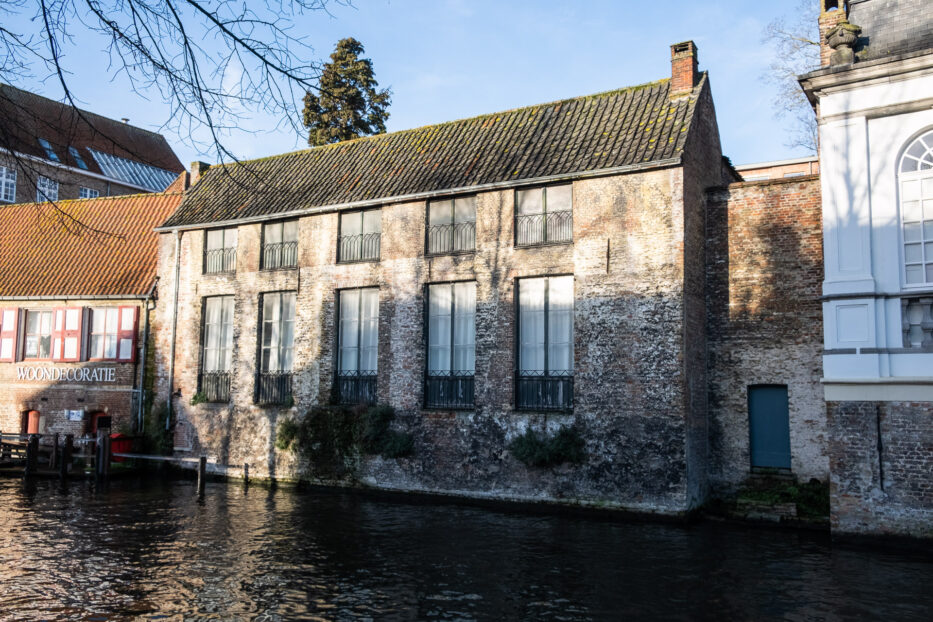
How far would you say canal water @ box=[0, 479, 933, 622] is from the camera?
823 centimetres

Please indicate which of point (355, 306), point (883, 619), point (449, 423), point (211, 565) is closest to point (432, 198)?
point (355, 306)

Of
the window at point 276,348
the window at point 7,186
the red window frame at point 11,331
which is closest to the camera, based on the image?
the window at point 276,348

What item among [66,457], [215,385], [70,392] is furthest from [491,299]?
[70,392]

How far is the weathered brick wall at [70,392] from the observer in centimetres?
2127

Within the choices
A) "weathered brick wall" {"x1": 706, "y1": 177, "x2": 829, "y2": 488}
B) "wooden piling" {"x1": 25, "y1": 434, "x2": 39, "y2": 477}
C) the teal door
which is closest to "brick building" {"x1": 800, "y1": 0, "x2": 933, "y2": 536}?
"weathered brick wall" {"x1": 706, "y1": 177, "x2": 829, "y2": 488}

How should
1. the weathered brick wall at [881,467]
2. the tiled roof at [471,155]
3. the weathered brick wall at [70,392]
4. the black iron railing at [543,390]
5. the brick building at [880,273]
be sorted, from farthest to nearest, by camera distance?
the weathered brick wall at [70,392]
the tiled roof at [471,155]
the black iron railing at [543,390]
the brick building at [880,273]
the weathered brick wall at [881,467]

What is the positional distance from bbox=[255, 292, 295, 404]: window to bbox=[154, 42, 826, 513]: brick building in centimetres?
5

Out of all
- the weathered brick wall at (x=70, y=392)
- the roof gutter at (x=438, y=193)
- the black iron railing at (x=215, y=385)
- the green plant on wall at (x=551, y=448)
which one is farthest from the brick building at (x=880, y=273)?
the weathered brick wall at (x=70, y=392)

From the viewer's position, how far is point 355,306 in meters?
18.2

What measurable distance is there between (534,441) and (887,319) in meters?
6.72

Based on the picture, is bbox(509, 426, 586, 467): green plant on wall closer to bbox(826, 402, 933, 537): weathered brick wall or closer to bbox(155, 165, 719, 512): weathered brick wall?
bbox(155, 165, 719, 512): weathered brick wall

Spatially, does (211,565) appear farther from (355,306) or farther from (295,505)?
(355,306)

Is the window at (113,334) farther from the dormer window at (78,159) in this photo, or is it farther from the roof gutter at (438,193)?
the dormer window at (78,159)

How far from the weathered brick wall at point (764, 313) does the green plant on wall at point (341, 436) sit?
22.5 ft
